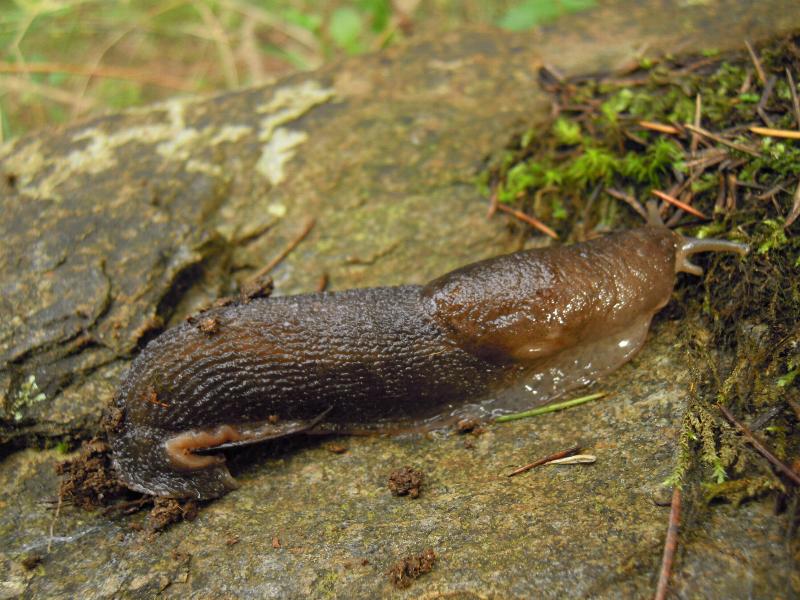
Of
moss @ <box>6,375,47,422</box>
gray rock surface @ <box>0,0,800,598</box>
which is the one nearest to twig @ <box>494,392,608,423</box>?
gray rock surface @ <box>0,0,800,598</box>

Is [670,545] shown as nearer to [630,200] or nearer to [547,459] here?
[547,459]

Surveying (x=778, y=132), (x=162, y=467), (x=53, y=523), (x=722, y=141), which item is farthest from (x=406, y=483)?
(x=778, y=132)

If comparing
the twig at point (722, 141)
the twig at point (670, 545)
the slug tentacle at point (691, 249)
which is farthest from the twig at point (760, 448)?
the twig at point (722, 141)

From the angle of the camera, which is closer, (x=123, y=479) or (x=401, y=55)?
(x=123, y=479)

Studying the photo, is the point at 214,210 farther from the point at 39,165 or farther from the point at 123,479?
the point at 123,479

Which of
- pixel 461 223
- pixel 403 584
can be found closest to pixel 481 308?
pixel 461 223

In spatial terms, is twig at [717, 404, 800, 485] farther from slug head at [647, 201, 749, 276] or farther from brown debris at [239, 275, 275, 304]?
brown debris at [239, 275, 275, 304]

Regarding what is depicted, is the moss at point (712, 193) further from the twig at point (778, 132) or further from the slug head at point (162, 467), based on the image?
the slug head at point (162, 467)
